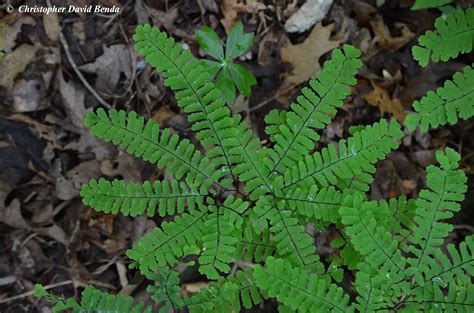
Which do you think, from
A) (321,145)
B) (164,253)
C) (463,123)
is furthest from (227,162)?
(463,123)

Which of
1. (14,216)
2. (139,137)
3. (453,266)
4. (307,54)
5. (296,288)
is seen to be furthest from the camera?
(307,54)

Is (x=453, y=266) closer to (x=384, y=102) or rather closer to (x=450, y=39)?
(x=450, y=39)

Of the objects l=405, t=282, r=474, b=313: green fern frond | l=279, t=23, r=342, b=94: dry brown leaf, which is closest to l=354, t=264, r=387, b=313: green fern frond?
l=405, t=282, r=474, b=313: green fern frond

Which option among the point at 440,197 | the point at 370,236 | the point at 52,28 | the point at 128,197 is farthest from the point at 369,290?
the point at 52,28

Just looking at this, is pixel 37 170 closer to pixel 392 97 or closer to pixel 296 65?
pixel 296 65

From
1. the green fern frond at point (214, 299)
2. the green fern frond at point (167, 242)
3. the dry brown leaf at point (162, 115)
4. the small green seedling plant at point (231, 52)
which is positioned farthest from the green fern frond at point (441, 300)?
the dry brown leaf at point (162, 115)

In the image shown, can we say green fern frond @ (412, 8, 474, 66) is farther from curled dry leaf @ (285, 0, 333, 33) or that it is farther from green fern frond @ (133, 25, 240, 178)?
curled dry leaf @ (285, 0, 333, 33)
